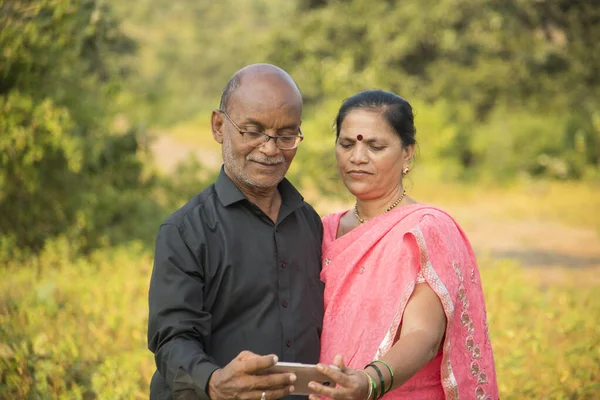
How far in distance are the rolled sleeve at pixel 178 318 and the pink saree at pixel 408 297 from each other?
0.61 m

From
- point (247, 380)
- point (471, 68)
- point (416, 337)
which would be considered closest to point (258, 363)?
point (247, 380)

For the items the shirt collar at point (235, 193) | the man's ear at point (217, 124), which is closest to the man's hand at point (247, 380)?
the shirt collar at point (235, 193)

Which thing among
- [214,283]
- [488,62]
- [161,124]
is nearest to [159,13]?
[488,62]

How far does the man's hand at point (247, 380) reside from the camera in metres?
2.23

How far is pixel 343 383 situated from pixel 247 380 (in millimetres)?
321

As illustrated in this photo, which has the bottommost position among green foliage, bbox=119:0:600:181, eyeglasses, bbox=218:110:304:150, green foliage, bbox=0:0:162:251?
eyeglasses, bbox=218:110:304:150

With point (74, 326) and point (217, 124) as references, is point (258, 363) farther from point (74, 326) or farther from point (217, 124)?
point (74, 326)

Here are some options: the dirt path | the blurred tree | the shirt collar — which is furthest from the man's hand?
the blurred tree

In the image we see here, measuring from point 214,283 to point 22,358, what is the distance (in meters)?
2.23

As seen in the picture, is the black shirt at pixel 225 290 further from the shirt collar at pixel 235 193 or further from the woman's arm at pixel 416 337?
the woman's arm at pixel 416 337

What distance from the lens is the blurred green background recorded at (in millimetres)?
5199

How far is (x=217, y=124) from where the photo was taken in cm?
289

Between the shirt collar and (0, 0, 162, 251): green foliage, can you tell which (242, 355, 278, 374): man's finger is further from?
(0, 0, 162, 251): green foliage

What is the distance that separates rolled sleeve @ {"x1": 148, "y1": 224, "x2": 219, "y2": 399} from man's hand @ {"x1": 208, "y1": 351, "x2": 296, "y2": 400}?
7 centimetres
